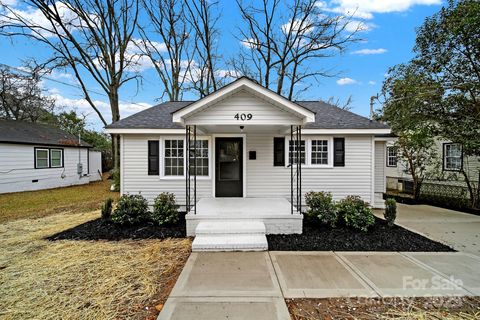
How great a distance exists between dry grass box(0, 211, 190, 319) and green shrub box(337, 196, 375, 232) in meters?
3.89

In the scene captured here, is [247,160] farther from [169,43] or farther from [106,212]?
[169,43]

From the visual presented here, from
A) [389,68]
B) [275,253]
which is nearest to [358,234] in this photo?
[275,253]

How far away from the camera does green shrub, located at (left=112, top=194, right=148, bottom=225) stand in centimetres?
582

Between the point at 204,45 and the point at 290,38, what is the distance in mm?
6709

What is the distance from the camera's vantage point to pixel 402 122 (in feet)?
27.3

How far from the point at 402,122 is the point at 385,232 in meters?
5.08

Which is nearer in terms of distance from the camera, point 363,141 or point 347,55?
point 363,141

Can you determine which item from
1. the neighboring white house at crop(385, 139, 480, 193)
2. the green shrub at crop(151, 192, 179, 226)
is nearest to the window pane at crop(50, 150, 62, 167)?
the green shrub at crop(151, 192, 179, 226)

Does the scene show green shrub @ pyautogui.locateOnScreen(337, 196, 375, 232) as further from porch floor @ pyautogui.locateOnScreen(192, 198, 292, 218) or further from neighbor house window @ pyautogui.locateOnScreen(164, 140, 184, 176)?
neighbor house window @ pyautogui.locateOnScreen(164, 140, 184, 176)

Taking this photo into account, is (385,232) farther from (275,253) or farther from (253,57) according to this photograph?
(253,57)

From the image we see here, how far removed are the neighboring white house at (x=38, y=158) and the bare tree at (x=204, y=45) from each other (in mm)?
10358

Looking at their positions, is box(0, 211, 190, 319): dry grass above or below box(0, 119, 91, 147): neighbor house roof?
below

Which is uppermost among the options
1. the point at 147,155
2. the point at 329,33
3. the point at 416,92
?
the point at 329,33

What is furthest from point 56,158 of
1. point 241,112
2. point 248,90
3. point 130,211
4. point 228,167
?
point 248,90
